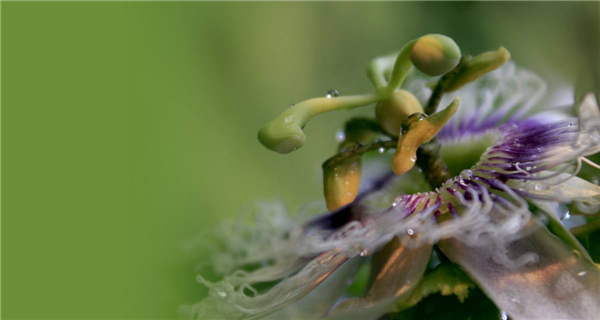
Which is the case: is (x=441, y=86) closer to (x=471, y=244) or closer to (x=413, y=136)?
(x=413, y=136)

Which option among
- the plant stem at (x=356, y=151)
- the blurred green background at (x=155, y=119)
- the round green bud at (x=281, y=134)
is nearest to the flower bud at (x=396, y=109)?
the plant stem at (x=356, y=151)

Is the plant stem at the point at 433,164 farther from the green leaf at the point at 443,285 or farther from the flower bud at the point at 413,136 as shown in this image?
the green leaf at the point at 443,285

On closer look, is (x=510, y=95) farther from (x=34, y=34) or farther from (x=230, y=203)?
(x=34, y=34)

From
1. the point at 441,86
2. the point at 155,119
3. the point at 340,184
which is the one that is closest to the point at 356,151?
the point at 340,184

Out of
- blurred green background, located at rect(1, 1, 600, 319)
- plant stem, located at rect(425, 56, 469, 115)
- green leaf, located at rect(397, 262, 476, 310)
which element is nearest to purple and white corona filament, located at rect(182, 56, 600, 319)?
green leaf, located at rect(397, 262, 476, 310)

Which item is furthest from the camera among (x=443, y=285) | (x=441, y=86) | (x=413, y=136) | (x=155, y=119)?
(x=155, y=119)

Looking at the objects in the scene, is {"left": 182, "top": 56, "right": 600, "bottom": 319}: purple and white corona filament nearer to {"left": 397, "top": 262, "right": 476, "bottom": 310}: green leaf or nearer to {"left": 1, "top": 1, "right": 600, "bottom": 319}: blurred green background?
{"left": 397, "top": 262, "right": 476, "bottom": 310}: green leaf
